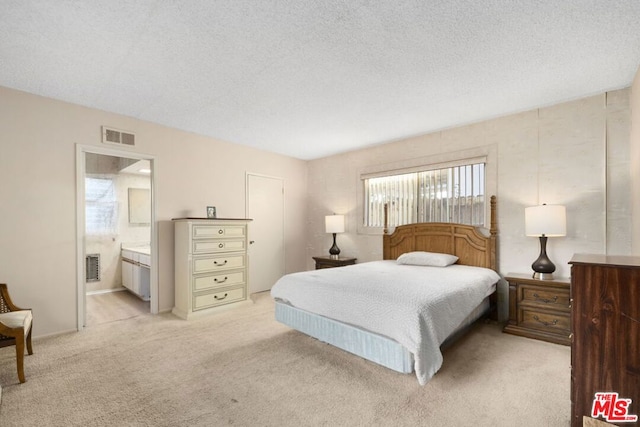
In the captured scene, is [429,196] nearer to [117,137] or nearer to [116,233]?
[117,137]

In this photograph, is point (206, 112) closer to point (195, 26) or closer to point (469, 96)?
point (195, 26)

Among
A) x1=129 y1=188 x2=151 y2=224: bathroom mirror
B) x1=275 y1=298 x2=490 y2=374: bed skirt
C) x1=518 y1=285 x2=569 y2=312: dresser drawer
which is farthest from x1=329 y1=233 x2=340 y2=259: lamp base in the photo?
x1=129 y1=188 x2=151 y2=224: bathroom mirror

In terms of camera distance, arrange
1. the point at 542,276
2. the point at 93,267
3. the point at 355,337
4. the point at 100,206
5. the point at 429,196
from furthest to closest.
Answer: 1. the point at 100,206
2. the point at 93,267
3. the point at 429,196
4. the point at 542,276
5. the point at 355,337

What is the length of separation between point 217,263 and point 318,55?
289cm

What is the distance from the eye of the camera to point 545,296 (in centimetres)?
299

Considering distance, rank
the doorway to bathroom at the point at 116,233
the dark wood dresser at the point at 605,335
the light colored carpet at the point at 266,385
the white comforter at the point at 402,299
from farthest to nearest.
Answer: the doorway to bathroom at the point at 116,233
the white comforter at the point at 402,299
the light colored carpet at the point at 266,385
the dark wood dresser at the point at 605,335

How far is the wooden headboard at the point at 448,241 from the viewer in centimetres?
365

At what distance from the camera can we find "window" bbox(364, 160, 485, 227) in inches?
153

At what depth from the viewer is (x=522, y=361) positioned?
2.51 metres

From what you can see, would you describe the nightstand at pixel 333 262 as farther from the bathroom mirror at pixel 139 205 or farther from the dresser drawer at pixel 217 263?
the bathroom mirror at pixel 139 205

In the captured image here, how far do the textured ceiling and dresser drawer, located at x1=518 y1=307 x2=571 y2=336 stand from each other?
219cm

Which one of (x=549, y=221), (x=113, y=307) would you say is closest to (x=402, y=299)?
(x=549, y=221)

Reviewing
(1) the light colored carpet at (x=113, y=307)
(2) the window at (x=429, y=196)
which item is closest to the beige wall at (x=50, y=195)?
(1) the light colored carpet at (x=113, y=307)

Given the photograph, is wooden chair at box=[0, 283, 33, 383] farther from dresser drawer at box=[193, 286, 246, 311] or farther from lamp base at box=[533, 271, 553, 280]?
lamp base at box=[533, 271, 553, 280]
